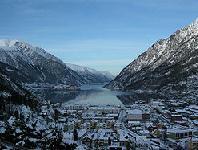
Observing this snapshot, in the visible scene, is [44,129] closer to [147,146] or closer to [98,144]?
[98,144]

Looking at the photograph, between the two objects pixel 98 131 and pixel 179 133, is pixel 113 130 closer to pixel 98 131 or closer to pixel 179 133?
pixel 98 131

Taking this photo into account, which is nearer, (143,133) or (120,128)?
(143,133)

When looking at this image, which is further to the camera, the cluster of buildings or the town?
the cluster of buildings

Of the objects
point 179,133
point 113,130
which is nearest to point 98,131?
point 113,130

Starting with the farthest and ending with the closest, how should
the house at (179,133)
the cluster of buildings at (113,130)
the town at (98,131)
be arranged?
the house at (179,133) → the cluster of buildings at (113,130) → the town at (98,131)

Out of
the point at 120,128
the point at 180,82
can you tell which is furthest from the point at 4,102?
the point at 180,82

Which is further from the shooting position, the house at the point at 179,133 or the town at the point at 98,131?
the house at the point at 179,133

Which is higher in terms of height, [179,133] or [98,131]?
[179,133]
